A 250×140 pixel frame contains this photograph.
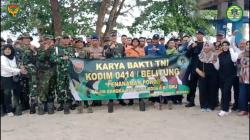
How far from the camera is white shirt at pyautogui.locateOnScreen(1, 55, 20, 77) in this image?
25.4 ft

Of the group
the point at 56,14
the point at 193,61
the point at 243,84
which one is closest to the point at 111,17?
the point at 56,14

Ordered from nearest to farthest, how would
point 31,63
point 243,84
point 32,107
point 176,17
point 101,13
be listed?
point 243,84 → point 31,63 → point 32,107 → point 101,13 → point 176,17

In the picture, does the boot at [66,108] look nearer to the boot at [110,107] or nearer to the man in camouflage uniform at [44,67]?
the man in camouflage uniform at [44,67]

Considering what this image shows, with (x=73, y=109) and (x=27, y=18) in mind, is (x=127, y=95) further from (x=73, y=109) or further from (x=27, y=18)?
(x=27, y=18)

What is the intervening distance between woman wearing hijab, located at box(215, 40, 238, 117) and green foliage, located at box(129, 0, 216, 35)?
7517 millimetres

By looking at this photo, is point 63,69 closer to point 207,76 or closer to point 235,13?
point 207,76

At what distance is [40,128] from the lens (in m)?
7.68

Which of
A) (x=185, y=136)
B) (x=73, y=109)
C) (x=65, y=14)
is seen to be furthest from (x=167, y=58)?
(x=65, y=14)

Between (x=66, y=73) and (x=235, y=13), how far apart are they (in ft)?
23.3

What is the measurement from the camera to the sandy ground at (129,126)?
274 inches

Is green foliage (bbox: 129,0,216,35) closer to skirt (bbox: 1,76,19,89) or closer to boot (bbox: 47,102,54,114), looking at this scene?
boot (bbox: 47,102,54,114)

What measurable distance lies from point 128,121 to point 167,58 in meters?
2.12

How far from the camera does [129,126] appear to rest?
777 cm

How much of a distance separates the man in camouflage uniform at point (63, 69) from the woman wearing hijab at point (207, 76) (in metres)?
2.72
